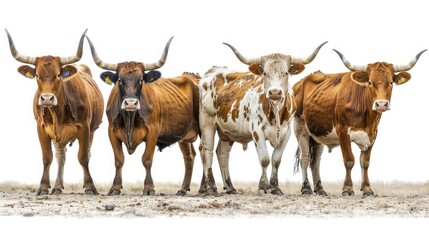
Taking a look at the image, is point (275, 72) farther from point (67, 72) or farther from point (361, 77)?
point (67, 72)

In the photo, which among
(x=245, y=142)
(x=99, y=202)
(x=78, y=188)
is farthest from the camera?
(x=78, y=188)

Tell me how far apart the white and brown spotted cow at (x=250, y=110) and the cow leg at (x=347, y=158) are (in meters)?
1.03

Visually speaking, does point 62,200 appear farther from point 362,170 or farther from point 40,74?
point 362,170

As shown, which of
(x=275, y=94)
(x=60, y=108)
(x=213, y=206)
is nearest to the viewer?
(x=213, y=206)

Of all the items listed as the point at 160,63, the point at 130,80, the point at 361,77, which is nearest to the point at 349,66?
the point at 361,77

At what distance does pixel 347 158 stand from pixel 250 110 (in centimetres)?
200

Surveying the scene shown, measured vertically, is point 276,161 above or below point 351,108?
below

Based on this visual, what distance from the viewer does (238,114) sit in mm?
21609

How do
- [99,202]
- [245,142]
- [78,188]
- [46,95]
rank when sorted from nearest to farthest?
1. [99,202]
2. [46,95]
3. [245,142]
4. [78,188]

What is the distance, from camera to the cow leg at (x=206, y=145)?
22.1 metres

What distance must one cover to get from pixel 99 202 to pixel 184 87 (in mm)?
4390

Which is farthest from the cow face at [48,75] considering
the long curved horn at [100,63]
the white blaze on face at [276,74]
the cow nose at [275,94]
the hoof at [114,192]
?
the cow nose at [275,94]

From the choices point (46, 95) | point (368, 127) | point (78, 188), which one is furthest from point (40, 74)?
point (368, 127)

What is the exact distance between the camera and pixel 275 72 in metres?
20.8
